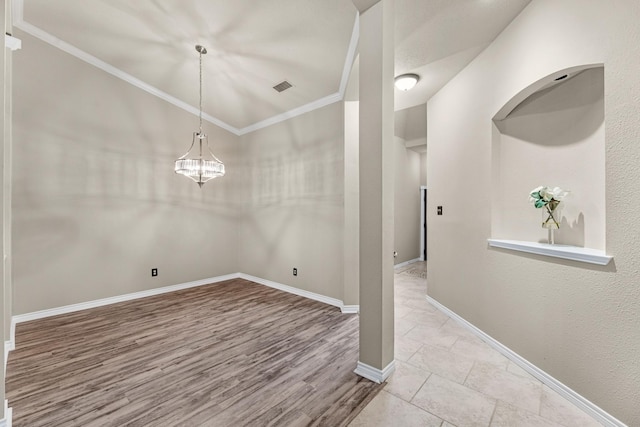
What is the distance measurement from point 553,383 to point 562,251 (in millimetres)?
958

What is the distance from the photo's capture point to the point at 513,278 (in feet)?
7.29

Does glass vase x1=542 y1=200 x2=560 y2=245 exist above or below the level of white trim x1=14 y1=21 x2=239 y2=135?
A: below

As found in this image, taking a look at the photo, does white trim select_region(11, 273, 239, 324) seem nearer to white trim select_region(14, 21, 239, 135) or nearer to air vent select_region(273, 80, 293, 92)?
white trim select_region(14, 21, 239, 135)

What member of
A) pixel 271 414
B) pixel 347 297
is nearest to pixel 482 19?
pixel 347 297

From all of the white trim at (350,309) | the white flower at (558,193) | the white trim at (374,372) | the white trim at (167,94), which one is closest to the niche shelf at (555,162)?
the white flower at (558,193)

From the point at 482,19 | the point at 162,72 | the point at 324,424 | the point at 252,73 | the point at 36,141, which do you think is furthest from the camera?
the point at 162,72

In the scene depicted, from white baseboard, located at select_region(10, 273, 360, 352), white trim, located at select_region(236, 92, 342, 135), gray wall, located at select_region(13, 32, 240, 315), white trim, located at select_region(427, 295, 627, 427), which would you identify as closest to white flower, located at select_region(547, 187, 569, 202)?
white trim, located at select_region(427, 295, 627, 427)

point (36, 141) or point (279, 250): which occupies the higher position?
point (36, 141)

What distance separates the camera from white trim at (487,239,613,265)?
159 cm

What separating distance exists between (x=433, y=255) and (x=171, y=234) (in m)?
4.14

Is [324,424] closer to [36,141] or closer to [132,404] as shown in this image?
[132,404]

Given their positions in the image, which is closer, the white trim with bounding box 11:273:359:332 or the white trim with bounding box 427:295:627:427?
the white trim with bounding box 427:295:627:427

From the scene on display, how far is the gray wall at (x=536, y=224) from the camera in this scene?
1465 mm

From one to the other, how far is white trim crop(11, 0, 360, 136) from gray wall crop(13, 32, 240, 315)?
84mm
